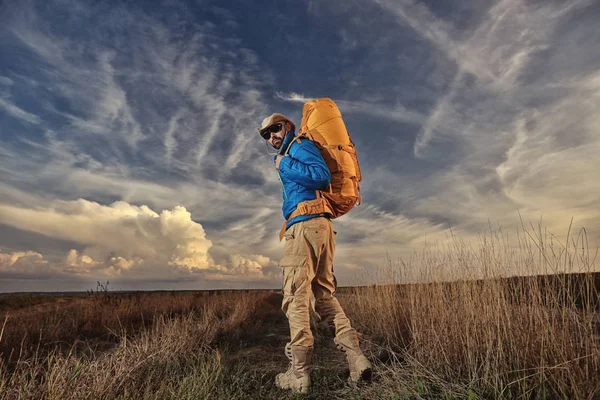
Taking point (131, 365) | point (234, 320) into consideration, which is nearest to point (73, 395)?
point (131, 365)

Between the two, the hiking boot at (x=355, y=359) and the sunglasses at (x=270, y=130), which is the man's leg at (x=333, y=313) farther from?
the sunglasses at (x=270, y=130)

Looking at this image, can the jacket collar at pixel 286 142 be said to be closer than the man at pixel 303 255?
No

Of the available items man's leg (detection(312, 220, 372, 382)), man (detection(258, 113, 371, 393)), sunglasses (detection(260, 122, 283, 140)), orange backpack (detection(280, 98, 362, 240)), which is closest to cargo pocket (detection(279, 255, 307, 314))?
man (detection(258, 113, 371, 393))

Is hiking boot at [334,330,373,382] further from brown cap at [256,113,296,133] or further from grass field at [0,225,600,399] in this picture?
brown cap at [256,113,296,133]

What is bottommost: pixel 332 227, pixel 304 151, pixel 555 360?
pixel 555 360

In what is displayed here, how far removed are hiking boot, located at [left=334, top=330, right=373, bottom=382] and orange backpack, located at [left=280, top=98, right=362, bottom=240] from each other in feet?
3.50

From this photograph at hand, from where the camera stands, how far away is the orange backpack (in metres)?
3.55

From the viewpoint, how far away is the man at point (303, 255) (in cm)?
334

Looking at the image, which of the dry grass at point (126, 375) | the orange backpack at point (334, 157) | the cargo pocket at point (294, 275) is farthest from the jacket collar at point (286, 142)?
the dry grass at point (126, 375)

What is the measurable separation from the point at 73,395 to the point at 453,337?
2904 mm

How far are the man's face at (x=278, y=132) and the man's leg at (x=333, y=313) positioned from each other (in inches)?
35.6

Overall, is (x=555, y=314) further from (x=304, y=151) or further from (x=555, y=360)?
(x=304, y=151)

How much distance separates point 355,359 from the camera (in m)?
3.44

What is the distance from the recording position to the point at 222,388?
3.20m
